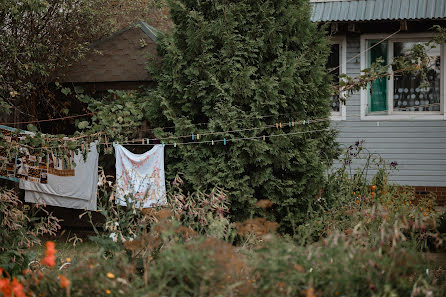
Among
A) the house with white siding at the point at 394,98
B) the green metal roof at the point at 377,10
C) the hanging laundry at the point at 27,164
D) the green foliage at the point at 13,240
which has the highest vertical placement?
the green metal roof at the point at 377,10

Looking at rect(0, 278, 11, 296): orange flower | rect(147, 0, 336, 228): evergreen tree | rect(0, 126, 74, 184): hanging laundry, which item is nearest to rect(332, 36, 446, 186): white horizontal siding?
rect(147, 0, 336, 228): evergreen tree

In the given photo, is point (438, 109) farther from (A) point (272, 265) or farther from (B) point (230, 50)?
(A) point (272, 265)

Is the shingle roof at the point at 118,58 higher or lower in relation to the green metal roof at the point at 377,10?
lower

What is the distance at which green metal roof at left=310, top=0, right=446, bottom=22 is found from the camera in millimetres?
10961

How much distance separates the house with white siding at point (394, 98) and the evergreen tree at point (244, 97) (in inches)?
163

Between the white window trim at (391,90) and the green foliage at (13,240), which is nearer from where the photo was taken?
the green foliage at (13,240)

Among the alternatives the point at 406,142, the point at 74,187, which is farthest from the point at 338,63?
the point at 74,187

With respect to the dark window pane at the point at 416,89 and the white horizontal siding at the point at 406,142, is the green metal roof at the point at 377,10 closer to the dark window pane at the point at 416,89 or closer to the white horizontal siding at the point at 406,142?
the dark window pane at the point at 416,89

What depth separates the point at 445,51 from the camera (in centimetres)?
1142

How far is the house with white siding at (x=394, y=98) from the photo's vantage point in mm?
11383

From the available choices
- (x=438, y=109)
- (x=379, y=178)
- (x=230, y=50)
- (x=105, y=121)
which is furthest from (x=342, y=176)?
(x=438, y=109)

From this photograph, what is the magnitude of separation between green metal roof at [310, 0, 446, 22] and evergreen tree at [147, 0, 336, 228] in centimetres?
404

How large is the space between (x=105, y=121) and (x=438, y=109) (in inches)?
283

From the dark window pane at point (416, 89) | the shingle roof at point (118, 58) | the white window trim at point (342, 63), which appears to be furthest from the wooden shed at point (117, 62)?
the dark window pane at point (416, 89)
